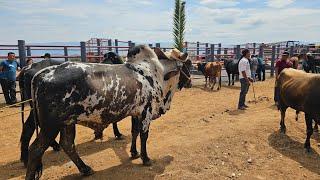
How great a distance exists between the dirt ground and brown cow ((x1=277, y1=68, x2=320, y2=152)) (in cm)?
57

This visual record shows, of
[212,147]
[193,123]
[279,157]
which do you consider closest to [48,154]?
[212,147]

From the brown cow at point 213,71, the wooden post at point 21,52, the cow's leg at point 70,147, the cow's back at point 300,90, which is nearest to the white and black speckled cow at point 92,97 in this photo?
the cow's leg at point 70,147

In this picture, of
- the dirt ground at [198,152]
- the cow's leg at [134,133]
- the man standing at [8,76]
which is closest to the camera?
the dirt ground at [198,152]

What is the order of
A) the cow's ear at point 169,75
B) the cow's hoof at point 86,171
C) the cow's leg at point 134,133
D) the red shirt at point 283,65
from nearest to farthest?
1. the cow's hoof at point 86,171
2. the cow's leg at point 134,133
3. the cow's ear at point 169,75
4. the red shirt at point 283,65

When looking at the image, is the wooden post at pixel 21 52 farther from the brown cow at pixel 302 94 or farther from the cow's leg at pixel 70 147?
the brown cow at pixel 302 94

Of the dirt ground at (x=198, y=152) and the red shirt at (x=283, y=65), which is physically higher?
the red shirt at (x=283, y=65)

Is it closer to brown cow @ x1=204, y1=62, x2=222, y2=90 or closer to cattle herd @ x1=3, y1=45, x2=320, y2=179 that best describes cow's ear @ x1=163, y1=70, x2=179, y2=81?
cattle herd @ x1=3, y1=45, x2=320, y2=179

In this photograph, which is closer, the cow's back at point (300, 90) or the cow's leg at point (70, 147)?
the cow's leg at point (70, 147)

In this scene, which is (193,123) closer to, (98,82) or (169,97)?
(169,97)

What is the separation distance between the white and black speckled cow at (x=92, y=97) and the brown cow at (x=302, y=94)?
2.73 m

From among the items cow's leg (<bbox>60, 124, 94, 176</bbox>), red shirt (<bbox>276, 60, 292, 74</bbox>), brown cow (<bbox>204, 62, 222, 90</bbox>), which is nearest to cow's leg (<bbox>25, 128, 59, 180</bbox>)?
cow's leg (<bbox>60, 124, 94, 176</bbox>)

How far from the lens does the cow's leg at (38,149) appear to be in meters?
4.53

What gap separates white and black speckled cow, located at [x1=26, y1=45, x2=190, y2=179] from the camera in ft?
14.7

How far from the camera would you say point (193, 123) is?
851 centimetres
